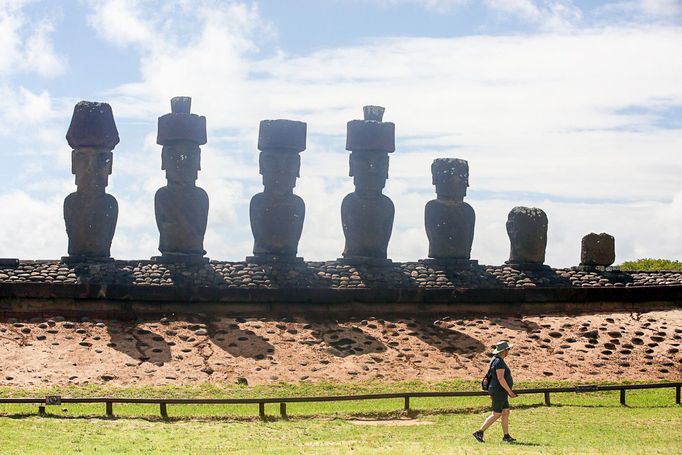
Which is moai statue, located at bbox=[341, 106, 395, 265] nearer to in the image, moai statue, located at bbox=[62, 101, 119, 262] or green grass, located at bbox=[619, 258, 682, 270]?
moai statue, located at bbox=[62, 101, 119, 262]

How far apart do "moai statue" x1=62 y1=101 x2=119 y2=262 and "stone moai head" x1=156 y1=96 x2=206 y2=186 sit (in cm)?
129

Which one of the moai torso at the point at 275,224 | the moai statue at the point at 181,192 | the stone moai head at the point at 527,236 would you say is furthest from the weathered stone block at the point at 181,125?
the stone moai head at the point at 527,236

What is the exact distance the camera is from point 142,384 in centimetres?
2250

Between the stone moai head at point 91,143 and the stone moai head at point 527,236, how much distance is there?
1046 cm

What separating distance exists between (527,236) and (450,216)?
7.15 feet

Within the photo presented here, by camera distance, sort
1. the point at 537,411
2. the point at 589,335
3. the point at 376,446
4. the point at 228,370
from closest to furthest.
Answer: the point at 376,446 → the point at 537,411 → the point at 228,370 → the point at 589,335

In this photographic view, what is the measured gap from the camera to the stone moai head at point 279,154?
30172 millimetres

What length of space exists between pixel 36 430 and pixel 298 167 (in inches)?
539

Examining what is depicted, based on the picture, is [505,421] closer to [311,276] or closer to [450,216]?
[311,276]

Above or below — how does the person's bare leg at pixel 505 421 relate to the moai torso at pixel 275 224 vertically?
below

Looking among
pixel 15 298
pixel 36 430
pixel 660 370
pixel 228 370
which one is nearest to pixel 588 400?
pixel 660 370

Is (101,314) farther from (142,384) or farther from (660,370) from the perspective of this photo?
(660,370)

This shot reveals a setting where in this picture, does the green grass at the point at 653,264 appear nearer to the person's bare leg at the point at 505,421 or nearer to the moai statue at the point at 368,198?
the moai statue at the point at 368,198

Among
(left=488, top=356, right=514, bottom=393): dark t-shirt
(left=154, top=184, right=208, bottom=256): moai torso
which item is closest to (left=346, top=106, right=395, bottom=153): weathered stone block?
(left=154, top=184, right=208, bottom=256): moai torso
